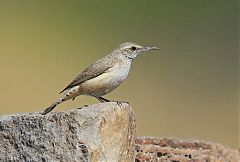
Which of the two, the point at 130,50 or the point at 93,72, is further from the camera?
the point at 130,50

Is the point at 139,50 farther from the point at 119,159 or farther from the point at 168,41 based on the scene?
the point at 168,41

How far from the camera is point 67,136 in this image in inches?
277

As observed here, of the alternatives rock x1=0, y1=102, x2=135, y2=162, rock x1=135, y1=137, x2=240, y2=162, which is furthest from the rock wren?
rock x1=0, y1=102, x2=135, y2=162

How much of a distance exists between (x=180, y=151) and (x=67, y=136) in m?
1.96

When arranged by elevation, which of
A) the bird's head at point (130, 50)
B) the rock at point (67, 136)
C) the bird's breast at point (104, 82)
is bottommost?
the rock at point (67, 136)

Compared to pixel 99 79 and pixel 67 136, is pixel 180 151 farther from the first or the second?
pixel 67 136

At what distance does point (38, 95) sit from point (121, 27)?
3409 mm

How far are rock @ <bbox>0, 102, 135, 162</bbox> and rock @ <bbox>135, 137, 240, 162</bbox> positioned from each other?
1.07 m

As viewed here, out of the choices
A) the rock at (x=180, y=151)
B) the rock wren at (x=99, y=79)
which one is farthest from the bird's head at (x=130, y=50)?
the rock at (x=180, y=151)

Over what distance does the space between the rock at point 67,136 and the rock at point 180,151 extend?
107 centimetres

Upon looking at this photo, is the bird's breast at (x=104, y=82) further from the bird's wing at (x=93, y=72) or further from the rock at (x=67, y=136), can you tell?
the rock at (x=67, y=136)

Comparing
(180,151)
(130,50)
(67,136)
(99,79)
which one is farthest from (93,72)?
(67,136)

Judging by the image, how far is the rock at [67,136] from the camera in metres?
6.98

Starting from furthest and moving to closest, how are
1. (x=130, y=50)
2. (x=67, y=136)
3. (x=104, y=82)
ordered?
(x=130, y=50)
(x=104, y=82)
(x=67, y=136)
